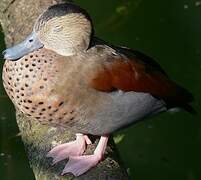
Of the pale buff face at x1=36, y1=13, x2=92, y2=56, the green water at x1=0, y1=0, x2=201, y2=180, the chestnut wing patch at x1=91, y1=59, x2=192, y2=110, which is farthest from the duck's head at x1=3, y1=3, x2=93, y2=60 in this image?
the green water at x1=0, y1=0, x2=201, y2=180

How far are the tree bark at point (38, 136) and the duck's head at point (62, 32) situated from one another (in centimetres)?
30

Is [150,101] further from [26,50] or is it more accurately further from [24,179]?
[24,179]

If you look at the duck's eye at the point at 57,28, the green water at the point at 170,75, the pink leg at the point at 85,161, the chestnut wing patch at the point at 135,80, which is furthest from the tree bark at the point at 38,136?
the green water at the point at 170,75

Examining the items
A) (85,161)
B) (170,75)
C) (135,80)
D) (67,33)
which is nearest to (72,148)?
(85,161)

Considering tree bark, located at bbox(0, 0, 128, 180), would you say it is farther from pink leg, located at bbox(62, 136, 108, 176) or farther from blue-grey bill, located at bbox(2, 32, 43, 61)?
blue-grey bill, located at bbox(2, 32, 43, 61)

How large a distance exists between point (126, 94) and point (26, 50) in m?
0.34

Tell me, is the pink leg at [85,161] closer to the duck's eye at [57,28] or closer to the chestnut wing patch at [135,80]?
the chestnut wing patch at [135,80]

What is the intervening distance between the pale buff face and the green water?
1.12 meters

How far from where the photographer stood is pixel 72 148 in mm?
2424

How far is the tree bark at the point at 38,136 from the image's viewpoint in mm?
2258

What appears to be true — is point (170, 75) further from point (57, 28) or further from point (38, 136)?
point (57, 28)

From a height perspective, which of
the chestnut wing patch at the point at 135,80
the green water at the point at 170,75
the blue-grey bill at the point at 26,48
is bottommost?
the green water at the point at 170,75

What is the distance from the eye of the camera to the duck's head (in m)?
2.16

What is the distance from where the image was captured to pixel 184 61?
373cm
